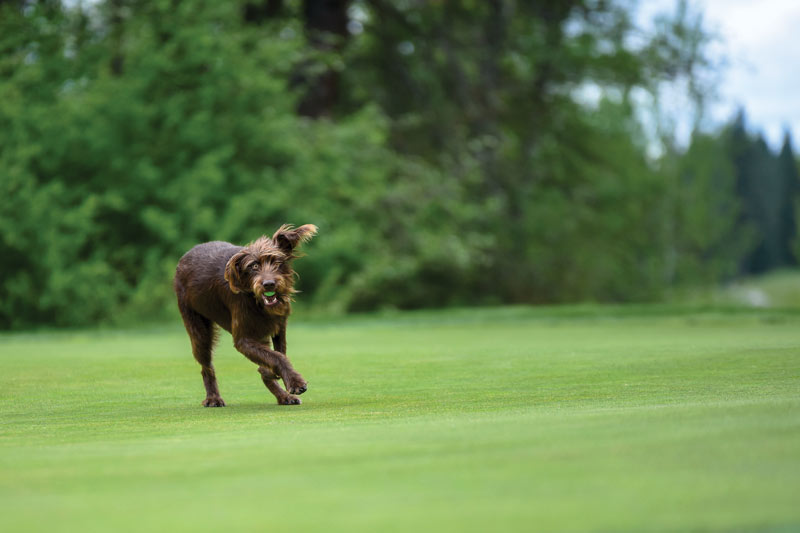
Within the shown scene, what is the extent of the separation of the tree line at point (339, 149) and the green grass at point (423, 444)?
1349cm

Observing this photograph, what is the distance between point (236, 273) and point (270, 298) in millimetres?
304

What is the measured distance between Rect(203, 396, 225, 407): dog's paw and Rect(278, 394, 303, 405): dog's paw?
455mm

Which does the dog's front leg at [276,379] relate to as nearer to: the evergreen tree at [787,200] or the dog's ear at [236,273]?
the dog's ear at [236,273]

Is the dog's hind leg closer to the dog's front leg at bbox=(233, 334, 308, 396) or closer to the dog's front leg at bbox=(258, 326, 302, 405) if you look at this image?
the dog's front leg at bbox=(258, 326, 302, 405)

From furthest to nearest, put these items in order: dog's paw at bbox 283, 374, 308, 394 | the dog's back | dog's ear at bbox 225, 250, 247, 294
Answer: the dog's back
dog's ear at bbox 225, 250, 247, 294
dog's paw at bbox 283, 374, 308, 394

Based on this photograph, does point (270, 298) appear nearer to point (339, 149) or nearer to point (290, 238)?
point (290, 238)

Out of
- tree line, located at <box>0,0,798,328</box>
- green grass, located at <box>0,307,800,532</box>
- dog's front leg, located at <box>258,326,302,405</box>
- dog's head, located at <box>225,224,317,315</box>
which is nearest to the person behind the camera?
green grass, located at <box>0,307,800,532</box>

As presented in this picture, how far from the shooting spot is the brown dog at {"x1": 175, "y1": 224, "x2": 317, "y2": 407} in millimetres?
8305

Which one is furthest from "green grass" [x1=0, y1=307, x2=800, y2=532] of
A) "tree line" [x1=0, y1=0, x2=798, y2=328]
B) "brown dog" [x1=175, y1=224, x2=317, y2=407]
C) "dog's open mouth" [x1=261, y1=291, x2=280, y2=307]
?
"tree line" [x1=0, y1=0, x2=798, y2=328]

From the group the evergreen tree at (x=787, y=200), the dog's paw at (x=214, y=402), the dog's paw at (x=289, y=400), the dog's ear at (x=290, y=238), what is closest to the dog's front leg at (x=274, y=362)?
the dog's paw at (x=289, y=400)

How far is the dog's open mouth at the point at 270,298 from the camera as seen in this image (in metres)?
8.27

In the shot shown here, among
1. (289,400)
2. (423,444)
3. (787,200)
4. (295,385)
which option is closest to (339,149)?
(289,400)

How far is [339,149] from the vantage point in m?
30.2

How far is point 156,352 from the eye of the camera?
49.0 ft
